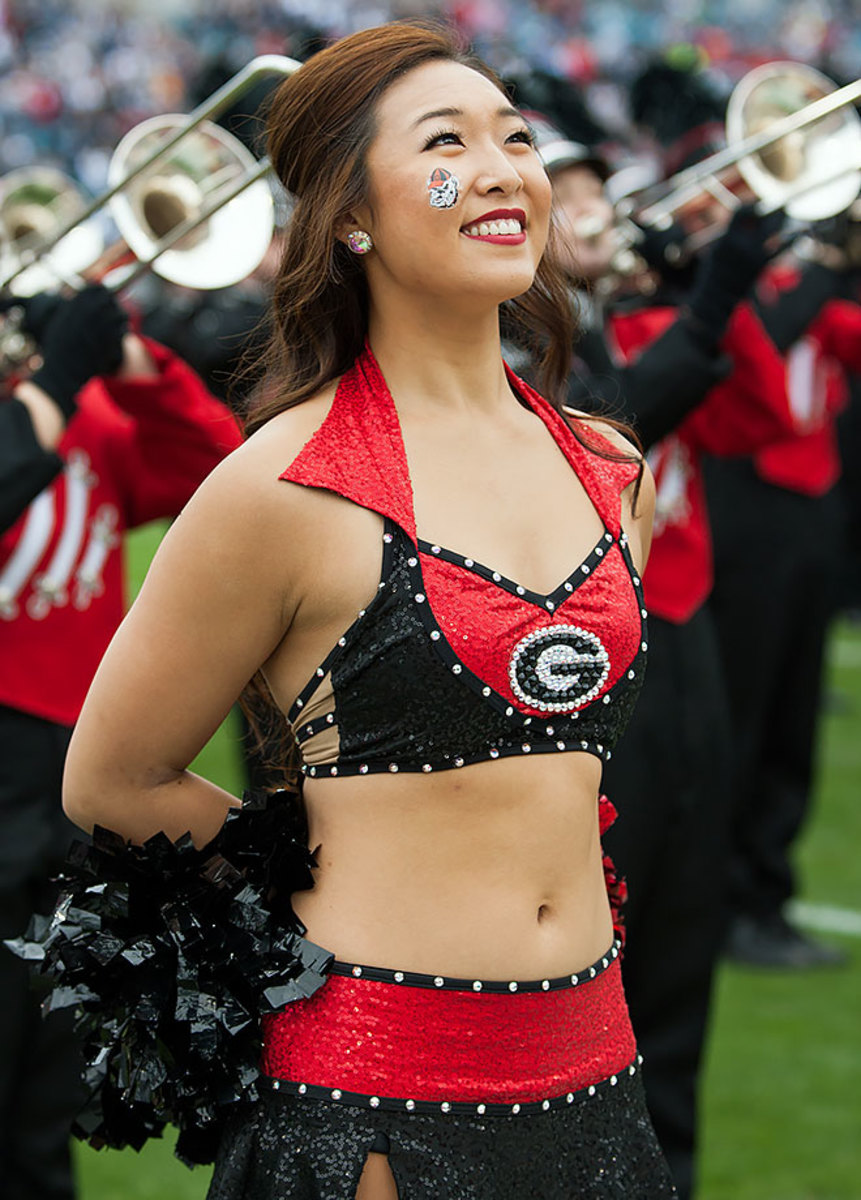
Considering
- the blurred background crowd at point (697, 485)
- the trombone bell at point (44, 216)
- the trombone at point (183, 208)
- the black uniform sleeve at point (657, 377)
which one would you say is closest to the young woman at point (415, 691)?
the blurred background crowd at point (697, 485)

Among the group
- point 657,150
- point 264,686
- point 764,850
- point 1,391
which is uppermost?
point 264,686

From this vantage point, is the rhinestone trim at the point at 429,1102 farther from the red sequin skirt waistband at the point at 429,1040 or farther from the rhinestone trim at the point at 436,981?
the rhinestone trim at the point at 436,981

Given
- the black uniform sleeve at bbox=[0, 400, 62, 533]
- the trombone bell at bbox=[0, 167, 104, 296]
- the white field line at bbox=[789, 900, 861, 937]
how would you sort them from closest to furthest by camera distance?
the black uniform sleeve at bbox=[0, 400, 62, 533] < the trombone bell at bbox=[0, 167, 104, 296] < the white field line at bbox=[789, 900, 861, 937]

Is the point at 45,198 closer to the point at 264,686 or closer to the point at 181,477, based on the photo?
the point at 181,477

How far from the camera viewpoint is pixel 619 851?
11.1ft

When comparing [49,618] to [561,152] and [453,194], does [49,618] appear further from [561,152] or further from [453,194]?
[453,194]

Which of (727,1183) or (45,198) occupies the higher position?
(45,198)

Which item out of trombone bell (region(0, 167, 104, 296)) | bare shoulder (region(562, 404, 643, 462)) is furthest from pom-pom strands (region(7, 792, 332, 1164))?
trombone bell (region(0, 167, 104, 296))

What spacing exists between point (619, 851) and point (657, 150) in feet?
9.32

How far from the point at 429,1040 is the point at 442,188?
0.89 meters

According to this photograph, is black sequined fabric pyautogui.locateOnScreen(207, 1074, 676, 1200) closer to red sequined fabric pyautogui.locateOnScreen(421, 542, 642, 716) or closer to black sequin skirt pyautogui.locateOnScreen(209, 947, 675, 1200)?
black sequin skirt pyautogui.locateOnScreen(209, 947, 675, 1200)

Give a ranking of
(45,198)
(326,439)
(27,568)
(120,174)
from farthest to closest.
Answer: (45,198), (120,174), (27,568), (326,439)

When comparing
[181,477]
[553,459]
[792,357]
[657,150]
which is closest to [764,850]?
[792,357]

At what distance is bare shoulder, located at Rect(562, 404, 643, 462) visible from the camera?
7.41 ft
